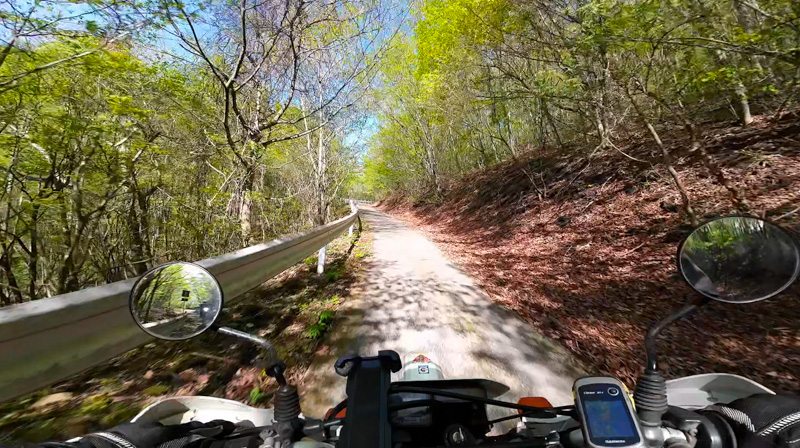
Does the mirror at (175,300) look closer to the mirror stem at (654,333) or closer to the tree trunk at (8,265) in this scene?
the mirror stem at (654,333)

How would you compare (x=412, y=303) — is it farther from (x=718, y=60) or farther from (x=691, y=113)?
(x=691, y=113)

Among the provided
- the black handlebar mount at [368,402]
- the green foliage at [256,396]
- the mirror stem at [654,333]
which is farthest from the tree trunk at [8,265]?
the mirror stem at [654,333]

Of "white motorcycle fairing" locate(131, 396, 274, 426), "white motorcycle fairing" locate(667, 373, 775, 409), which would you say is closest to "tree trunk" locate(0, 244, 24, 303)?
"white motorcycle fairing" locate(131, 396, 274, 426)

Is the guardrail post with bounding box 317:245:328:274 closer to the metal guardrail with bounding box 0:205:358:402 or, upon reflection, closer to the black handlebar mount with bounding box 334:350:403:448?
the metal guardrail with bounding box 0:205:358:402

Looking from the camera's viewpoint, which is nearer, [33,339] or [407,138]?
[33,339]

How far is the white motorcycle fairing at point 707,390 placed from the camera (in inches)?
53.1

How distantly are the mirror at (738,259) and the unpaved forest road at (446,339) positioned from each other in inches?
55.2

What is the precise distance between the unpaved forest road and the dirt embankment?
1.25 ft

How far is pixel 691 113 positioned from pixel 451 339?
887 centimetres

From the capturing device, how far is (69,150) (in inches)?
175

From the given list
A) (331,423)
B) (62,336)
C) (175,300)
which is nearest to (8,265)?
(175,300)

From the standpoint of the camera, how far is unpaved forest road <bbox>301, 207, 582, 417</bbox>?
2.47 metres

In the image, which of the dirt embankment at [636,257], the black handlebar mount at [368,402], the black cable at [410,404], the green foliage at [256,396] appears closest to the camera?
the black handlebar mount at [368,402]

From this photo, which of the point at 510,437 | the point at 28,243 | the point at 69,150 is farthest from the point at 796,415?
the point at 28,243
